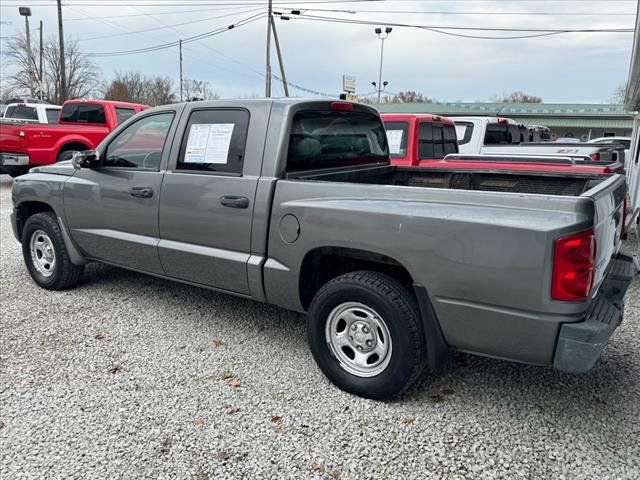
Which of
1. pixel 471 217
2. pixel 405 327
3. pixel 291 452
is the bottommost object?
pixel 291 452

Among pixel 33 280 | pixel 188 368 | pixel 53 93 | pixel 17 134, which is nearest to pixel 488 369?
pixel 188 368

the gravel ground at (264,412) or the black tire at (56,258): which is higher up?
the black tire at (56,258)

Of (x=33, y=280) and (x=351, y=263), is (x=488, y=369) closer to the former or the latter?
(x=351, y=263)

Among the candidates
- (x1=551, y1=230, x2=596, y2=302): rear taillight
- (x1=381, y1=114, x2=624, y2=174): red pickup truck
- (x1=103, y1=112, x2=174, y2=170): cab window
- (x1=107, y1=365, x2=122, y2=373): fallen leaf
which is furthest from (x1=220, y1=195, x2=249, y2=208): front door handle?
(x1=381, y1=114, x2=624, y2=174): red pickup truck

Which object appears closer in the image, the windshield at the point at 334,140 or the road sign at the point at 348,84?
the windshield at the point at 334,140

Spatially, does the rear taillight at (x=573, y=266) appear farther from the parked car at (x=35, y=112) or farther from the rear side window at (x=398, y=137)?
the parked car at (x=35, y=112)

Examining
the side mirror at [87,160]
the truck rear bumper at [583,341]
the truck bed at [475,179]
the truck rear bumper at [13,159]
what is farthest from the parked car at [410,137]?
the truck rear bumper at [13,159]

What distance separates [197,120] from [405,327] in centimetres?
232

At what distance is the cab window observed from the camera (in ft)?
13.8

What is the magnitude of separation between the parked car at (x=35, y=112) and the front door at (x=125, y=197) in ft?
39.6

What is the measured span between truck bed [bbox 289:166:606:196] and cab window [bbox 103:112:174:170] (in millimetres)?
1345

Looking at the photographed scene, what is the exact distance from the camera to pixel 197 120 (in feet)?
13.2

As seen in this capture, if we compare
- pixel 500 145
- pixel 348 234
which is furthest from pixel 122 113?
pixel 348 234

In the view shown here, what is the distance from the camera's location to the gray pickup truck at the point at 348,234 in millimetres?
2533
